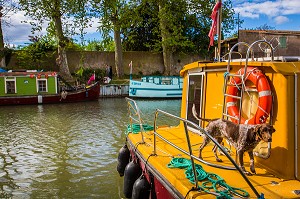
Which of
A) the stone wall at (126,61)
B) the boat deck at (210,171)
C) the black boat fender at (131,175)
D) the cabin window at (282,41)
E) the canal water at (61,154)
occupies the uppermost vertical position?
the stone wall at (126,61)

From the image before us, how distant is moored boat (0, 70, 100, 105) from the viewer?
83.5 ft

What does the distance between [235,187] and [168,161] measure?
5.26 ft

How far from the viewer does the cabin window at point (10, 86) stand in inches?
1005

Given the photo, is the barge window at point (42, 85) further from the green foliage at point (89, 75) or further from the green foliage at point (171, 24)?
the green foliage at point (171, 24)

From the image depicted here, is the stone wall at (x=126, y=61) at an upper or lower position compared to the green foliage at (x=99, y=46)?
lower

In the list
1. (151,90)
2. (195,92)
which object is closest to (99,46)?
(151,90)

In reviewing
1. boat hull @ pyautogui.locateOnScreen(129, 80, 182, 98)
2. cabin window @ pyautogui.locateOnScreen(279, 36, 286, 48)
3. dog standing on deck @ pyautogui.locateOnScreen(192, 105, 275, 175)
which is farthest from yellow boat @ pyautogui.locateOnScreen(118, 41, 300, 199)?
boat hull @ pyautogui.locateOnScreen(129, 80, 182, 98)

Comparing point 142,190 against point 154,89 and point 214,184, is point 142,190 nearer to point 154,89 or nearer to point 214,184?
point 214,184

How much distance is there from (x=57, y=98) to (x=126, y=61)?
13.5 m

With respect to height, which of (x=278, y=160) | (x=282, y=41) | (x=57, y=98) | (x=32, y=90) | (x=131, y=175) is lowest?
(x=131, y=175)

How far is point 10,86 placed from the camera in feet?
84.5

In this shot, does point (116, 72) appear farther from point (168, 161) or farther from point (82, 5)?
point (168, 161)

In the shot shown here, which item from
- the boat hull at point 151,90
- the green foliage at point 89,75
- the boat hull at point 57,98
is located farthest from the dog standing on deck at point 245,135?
the green foliage at point 89,75

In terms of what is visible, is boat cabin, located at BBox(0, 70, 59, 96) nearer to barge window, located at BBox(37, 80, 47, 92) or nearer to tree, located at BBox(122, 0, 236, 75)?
barge window, located at BBox(37, 80, 47, 92)
